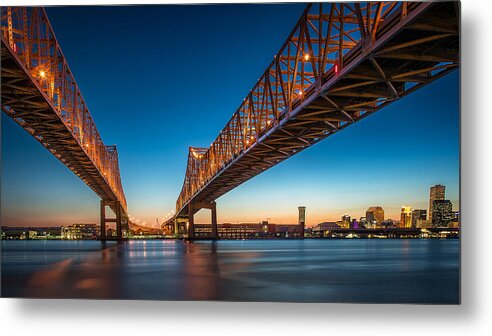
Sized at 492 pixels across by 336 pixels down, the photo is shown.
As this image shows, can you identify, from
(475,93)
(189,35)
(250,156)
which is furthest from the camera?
(250,156)

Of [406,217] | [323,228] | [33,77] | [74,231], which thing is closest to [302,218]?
[323,228]

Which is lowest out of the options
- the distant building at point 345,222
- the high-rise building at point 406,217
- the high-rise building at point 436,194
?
the distant building at point 345,222

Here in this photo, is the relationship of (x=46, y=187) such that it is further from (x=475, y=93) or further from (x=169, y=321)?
(x=475, y=93)

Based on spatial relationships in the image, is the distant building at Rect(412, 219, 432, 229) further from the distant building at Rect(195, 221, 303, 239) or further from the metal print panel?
the distant building at Rect(195, 221, 303, 239)

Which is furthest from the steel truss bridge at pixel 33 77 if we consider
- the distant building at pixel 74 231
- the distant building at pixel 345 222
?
the distant building at pixel 345 222

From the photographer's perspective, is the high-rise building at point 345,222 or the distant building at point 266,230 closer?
the high-rise building at point 345,222

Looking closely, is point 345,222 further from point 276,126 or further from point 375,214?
point 276,126

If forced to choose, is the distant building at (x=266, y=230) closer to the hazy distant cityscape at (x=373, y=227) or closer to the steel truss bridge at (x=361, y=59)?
the hazy distant cityscape at (x=373, y=227)

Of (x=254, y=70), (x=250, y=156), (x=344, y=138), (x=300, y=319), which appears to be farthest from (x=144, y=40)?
(x=250, y=156)
